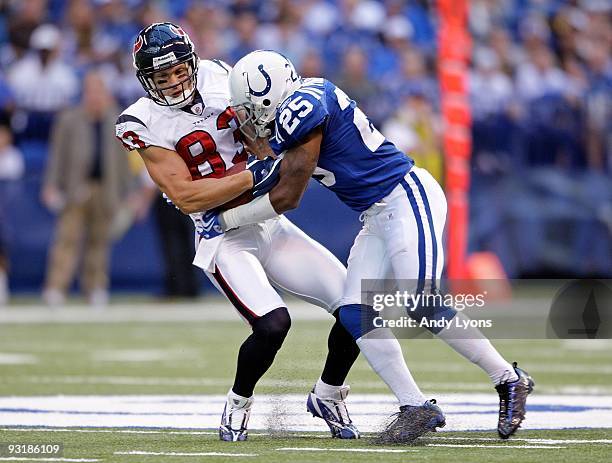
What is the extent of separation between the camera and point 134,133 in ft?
17.7

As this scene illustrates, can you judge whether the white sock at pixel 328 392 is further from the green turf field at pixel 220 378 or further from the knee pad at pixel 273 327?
the knee pad at pixel 273 327

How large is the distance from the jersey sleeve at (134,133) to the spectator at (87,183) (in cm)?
670

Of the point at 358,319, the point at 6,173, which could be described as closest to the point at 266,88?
the point at 358,319

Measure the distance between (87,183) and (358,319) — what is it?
7.70 meters

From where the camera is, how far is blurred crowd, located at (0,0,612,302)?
1291 cm

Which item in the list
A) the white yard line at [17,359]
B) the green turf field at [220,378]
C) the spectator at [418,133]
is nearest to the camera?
the green turf field at [220,378]

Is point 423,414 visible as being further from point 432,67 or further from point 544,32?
point 544,32

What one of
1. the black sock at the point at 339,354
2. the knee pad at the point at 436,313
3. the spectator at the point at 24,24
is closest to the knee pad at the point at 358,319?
the knee pad at the point at 436,313

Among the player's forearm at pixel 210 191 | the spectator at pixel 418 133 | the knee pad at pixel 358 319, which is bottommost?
the spectator at pixel 418 133

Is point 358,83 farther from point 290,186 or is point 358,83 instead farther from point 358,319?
point 358,319

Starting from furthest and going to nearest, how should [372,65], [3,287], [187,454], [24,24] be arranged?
[372,65] → [24,24] → [3,287] → [187,454]

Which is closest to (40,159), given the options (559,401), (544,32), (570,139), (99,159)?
(99,159)

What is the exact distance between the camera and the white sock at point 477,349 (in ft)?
16.5

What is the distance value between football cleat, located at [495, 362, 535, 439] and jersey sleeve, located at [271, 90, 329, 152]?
4.05ft
